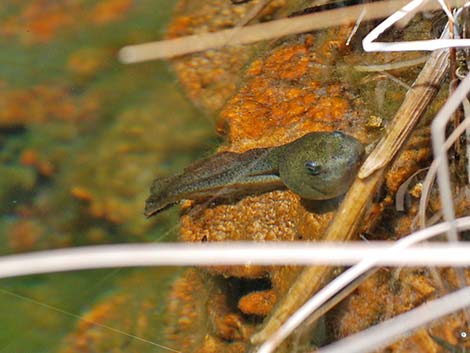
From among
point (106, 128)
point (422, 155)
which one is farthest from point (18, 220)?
point (422, 155)

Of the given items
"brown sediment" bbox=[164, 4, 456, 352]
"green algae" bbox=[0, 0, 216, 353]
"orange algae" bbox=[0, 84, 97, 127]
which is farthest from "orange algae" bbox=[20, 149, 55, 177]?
"brown sediment" bbox=[164, 4, 456, 352]

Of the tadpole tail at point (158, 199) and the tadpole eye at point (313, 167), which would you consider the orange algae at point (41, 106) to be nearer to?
the tadpole tail at point (158, 199)

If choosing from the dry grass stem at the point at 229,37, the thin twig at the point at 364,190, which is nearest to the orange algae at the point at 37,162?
the dry grass stem at the point at 229,37

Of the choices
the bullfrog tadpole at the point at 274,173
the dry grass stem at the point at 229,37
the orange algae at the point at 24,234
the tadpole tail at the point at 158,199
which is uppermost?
the dry grass stem at the point at 229,37

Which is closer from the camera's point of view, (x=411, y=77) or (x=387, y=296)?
(x=387, y=296)

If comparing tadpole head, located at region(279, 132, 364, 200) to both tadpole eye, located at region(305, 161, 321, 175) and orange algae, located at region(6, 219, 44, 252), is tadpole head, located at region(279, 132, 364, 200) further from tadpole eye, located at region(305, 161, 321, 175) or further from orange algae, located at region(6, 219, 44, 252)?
orange algae, located at region(6, 219, 44, 252)

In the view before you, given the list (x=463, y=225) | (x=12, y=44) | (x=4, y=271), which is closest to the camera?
(x=4, y=271)

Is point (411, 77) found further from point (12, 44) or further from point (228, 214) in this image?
point (12, 44)
